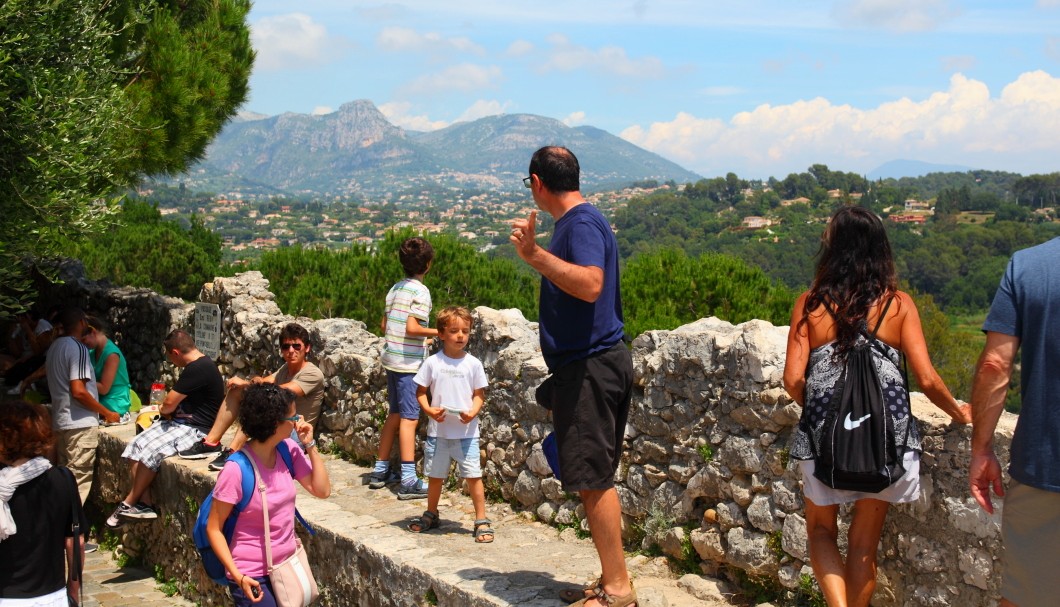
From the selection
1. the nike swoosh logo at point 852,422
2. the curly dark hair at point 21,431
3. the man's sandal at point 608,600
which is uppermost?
the nike swoosh logo at point 852,422

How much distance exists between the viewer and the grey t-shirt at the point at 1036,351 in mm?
2975

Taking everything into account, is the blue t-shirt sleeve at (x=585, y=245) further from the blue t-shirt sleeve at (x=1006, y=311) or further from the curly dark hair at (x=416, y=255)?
the curly dark hair at (x=416, y=255)

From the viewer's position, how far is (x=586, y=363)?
393 cm

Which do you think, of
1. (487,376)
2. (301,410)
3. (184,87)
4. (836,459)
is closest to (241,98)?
(184,87)

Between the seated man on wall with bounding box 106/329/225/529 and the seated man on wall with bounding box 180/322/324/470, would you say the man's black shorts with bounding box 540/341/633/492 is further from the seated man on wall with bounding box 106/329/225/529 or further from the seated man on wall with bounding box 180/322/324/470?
the seated man on wall with bounding box 106/329/225/529

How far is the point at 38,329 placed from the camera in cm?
962

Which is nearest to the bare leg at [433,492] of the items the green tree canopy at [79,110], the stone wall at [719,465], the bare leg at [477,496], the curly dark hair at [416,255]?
the bare leg at [477,496]

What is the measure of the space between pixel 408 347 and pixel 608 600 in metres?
2.87

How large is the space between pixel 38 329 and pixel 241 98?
3.99 m

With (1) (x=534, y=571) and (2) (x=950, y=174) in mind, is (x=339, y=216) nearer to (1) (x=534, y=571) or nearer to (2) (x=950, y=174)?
(2) (x=950, y=174)

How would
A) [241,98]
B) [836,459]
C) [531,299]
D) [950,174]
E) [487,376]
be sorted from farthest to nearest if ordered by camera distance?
[950,174]
[531,299]
[241,98]
[487,376]
[836,459]

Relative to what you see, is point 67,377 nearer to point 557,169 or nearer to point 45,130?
point 45,130

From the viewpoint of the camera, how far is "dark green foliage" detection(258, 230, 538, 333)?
45.1 ft

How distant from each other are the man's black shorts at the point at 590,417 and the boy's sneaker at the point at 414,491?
2.56 meters
